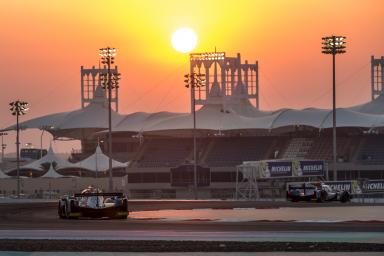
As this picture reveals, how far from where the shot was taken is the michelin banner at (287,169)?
84625 millimetres

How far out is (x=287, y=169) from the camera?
85.2m

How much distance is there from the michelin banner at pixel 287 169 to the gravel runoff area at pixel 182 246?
6084 centimetres

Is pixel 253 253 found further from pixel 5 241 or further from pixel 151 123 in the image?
pixel 151 123

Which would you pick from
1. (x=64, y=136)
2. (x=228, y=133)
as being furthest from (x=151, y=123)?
(x=64, y=136)

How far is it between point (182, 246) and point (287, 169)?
206 feet

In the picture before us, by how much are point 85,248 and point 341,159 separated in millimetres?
101769

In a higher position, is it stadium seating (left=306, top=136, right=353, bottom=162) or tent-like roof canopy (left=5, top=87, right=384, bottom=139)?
tent-like roof canopy (left=5, top=87, right=384, bottom=139)

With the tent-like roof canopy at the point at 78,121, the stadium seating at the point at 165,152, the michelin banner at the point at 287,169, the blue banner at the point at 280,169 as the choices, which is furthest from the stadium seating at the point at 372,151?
the tent-like roof canopy at the point at 78,121

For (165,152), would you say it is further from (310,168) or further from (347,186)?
(347,186)

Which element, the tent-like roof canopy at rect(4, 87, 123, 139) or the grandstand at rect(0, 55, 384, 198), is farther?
the tent-like roof canopy at rect(4, 87, 123, 139)

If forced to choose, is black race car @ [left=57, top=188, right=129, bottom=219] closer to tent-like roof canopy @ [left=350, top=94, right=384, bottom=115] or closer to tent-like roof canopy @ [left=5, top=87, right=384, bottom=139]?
tent-like roof canopy @ [left=5, top=87, right=384, bottom=139]

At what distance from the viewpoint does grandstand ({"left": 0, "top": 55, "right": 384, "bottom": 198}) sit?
4843 inches

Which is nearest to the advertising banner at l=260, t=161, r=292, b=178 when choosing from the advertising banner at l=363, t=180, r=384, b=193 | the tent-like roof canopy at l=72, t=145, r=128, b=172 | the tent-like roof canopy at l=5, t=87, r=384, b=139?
the advertising banner at l=363, t=180, r=384, b=193

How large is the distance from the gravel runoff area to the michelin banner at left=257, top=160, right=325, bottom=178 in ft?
200
